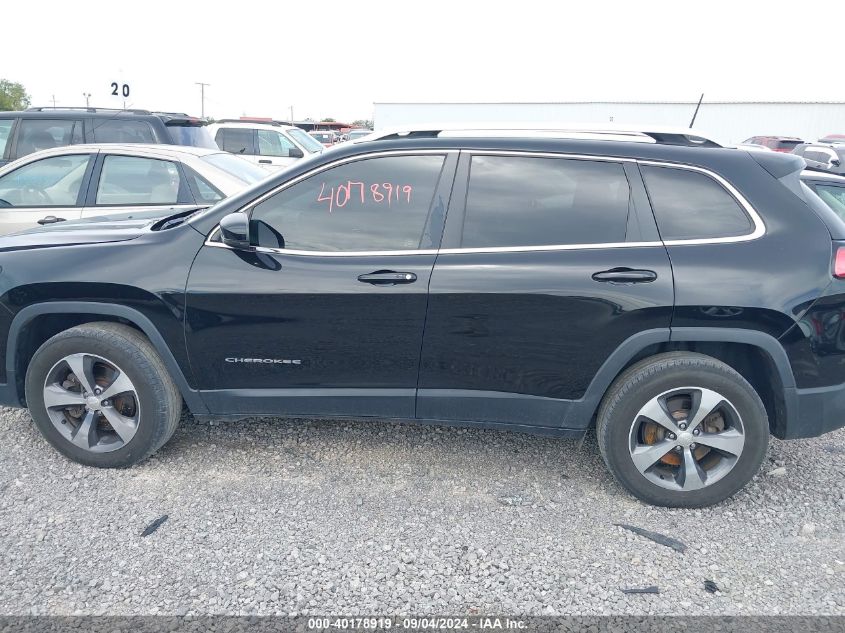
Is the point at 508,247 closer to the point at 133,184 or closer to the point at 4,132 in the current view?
the point at 133,184

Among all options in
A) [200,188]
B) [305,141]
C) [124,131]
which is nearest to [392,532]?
[200,188]

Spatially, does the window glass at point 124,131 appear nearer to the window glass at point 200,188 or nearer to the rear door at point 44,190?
the rear door at point 44,190

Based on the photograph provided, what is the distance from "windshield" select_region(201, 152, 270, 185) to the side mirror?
9.51 ft

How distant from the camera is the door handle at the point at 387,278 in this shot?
324cm

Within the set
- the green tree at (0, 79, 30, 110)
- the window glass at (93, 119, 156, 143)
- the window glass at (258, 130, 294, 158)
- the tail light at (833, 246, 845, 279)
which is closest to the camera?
the tail light at (833, 246, 845, 279)

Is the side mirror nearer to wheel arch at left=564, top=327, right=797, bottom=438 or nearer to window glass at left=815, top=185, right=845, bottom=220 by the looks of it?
wheel arch at left=564, top=327, right=797, bottom=438

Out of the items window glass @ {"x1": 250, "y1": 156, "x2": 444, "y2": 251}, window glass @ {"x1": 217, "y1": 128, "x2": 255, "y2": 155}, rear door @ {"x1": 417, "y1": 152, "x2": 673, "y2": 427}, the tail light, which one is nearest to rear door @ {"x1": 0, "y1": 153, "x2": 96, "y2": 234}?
window glass @ {"x1": 250, "y1": 156, "x2": 444, "y2": 251}

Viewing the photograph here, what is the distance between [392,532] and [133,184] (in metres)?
4.37

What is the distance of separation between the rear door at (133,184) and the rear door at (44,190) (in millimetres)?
117

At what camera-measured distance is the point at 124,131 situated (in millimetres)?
7770

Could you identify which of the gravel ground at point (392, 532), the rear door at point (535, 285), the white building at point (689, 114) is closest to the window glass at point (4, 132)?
the gravel ground at point (392, 532)

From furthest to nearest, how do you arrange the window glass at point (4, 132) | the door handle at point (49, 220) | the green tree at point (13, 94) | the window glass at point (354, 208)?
1. the green tree at point (13, 94)
2. the window glass at point (4, 132)
3. the door handle at point (49, 220)
4. the window glass at point (354, 208)

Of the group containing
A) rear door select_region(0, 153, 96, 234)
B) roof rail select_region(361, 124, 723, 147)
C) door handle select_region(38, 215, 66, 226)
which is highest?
roof rail select_region(361, 124, 723, 147)

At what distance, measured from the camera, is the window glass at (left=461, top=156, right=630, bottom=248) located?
326 centimetres
